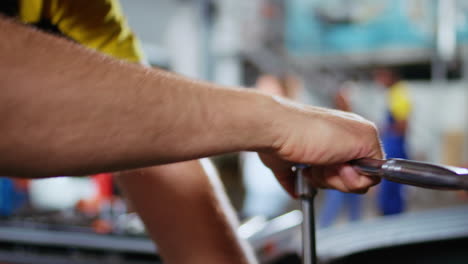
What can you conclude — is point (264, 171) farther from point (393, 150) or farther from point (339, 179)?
point (339, 179)

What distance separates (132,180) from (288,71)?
8.14 metres

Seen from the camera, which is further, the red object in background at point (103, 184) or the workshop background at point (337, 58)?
the workshop background at point (337, 58)

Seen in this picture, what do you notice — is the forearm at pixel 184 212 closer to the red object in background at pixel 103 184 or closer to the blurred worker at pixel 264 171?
the red object in background at pixel 103 184

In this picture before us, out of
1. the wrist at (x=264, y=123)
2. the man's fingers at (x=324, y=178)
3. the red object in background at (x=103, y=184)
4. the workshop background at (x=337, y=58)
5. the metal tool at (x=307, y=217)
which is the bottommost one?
the metal tool at (x=307, y=217)

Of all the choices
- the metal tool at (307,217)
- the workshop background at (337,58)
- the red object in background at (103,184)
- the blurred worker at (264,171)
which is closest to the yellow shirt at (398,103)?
the workshop background at (337,58)

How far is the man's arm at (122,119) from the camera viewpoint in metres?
0.39

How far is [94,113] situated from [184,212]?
0.40 m

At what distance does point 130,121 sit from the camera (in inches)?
16.6

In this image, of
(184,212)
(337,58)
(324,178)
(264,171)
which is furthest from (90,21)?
(337,58)

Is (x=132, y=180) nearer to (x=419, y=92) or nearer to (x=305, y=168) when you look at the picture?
(x=305, y=168)

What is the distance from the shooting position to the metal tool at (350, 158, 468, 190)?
42 centimetres

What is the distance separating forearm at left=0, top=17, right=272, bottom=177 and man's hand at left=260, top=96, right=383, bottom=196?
0.04 meters

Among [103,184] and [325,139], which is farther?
[103,184]

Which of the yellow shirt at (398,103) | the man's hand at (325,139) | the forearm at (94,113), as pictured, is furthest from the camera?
the yellow shirt at (398,103)
